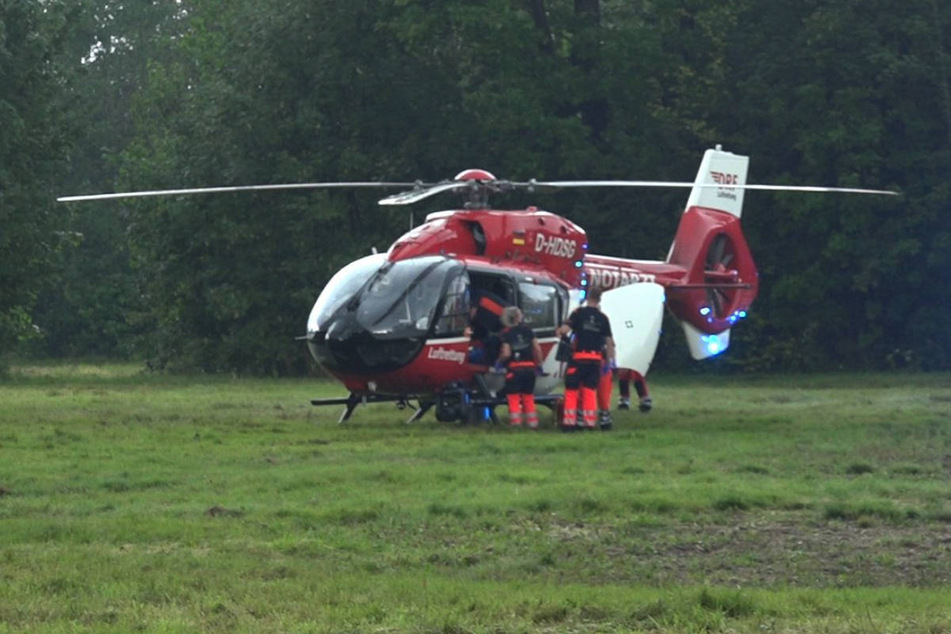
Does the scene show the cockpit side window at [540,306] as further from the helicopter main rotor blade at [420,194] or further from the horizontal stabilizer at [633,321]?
the helicopter main rotor blade at [420,194]

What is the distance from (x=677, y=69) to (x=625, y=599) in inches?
1322

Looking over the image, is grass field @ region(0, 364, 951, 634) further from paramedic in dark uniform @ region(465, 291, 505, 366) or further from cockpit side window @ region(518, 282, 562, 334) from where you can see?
cockpit side window @ region(518, 282, 562, 334)

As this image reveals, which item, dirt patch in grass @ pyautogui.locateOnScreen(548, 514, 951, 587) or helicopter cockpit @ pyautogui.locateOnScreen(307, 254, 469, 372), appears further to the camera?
helicopter cockpit @ pyautogui.locateOnScreen(307, 254, 469, 372)

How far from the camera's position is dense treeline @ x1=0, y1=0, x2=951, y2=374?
1545 inches

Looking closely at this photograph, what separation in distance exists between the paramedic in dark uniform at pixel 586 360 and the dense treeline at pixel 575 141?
775 inches

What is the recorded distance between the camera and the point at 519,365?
19.9m

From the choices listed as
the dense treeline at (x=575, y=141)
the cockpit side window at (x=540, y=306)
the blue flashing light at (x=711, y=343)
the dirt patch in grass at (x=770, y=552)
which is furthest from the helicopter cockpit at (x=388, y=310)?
the dense treeline at (x=575, y=141)

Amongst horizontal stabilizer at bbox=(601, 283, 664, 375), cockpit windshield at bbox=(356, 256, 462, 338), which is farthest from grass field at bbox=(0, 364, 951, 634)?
horizontal stabilizer at bbox=(601, 283, 664, 375)

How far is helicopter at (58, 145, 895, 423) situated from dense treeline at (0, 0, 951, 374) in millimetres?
15883

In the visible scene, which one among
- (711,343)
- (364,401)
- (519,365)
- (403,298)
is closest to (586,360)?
(519,365)

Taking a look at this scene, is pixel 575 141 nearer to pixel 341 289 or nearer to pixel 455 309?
pixel 455 309

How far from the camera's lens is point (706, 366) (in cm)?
4162

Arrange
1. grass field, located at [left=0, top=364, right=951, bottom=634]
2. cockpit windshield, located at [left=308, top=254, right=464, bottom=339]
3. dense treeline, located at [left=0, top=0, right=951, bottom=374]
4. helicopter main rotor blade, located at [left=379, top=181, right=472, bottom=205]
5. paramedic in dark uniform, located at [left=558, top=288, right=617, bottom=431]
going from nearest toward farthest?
1. grass field, located at [left=0, top=364, right=951, bottom=634]
2. paramedic in dark uniform, located at [left=558, top=288, right=617, bottom=431]
3. cockpit windshield, located at [left=308, top=254, right=464, bottom=339]
4. helicopter main rotor blade, located at [left=379, top=181, right=472, bottom=205]
5. dense treeline, located at [left=0, top=0, right=951, bottom=374]

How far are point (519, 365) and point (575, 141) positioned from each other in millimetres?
19708
